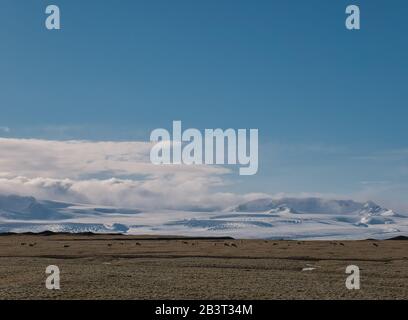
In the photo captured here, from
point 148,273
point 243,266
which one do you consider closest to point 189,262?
point 243,266

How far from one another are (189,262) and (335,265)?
1492cm

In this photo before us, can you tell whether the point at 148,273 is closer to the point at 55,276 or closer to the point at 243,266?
the point at 55,276

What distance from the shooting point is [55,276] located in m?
41.2
